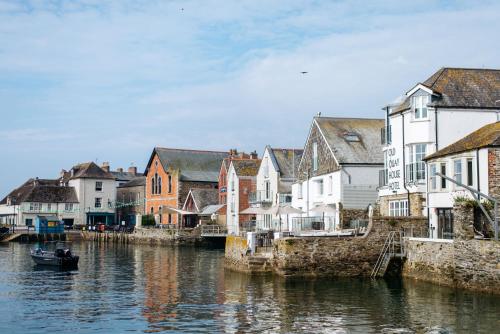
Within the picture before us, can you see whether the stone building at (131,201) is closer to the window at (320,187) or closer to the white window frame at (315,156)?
the white window frame at (315,156)

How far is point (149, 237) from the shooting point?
269 ft

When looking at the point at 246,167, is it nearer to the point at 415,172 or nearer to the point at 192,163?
the point at 192,163

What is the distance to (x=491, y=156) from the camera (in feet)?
110

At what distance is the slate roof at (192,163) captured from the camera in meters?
93.8

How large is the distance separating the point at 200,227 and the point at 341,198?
2985 centimetres

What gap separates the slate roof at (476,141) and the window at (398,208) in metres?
4.45

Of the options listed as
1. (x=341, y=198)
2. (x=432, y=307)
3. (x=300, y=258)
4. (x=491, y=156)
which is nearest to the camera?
(x=432, y=307)

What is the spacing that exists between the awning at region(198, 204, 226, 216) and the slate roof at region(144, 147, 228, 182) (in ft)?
30.9

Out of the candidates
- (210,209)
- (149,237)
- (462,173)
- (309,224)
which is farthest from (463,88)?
(149,237)

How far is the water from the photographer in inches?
969

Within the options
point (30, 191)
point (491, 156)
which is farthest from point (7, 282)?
point (30, 191)

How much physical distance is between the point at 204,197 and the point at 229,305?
2270 inches


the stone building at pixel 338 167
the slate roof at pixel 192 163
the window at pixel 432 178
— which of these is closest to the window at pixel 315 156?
the stone building at pixel 338 167

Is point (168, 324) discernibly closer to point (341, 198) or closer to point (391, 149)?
point (391, 149)
